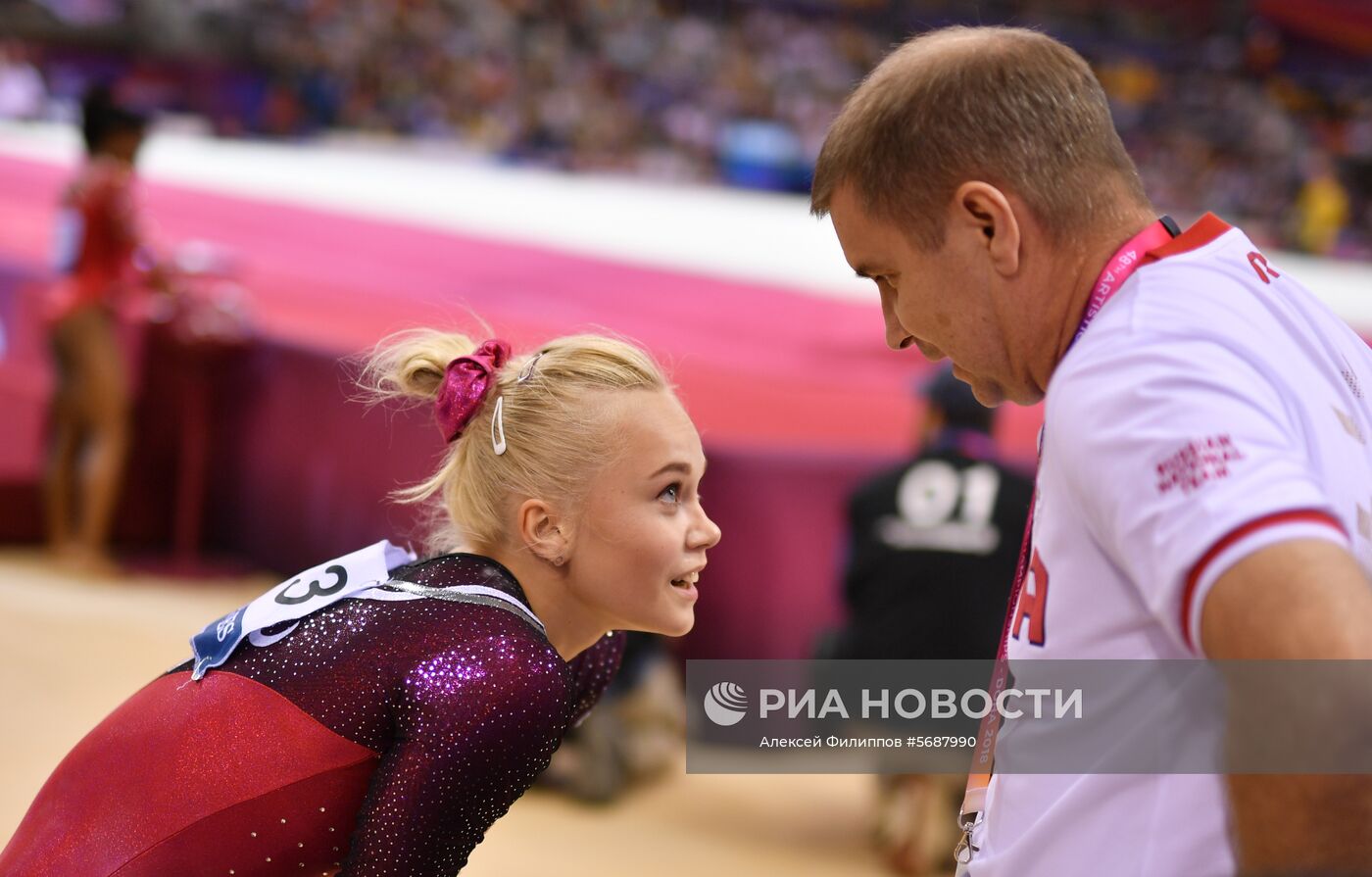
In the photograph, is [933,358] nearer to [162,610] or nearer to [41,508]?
[162,610]

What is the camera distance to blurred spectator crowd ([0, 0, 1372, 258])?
1455cm

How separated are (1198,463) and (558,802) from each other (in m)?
3.21

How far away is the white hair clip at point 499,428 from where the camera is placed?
1.44 meters

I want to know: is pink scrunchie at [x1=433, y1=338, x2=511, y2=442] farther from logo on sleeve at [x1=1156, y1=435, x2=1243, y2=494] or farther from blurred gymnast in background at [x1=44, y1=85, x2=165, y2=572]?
blurred gymnast in background at [x1=44, y1=85, x2=165, y2=572]

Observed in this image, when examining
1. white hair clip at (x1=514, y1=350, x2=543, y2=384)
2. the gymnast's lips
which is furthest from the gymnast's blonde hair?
the gymnast's lips

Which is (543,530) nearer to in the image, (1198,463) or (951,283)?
(951,283)

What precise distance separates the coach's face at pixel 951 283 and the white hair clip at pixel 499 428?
45 cm

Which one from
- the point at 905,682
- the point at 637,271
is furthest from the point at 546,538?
the point at 637,271

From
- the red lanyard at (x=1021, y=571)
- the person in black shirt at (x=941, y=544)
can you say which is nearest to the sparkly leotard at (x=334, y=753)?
the red lanyard at (x=1021, y=571)

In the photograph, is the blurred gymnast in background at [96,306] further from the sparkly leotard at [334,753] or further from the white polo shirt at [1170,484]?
the white polo shirt at [1170,484]

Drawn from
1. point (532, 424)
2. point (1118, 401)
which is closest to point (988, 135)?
point (1118, 401)

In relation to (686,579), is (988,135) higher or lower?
higher

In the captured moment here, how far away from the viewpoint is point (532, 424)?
144 cm

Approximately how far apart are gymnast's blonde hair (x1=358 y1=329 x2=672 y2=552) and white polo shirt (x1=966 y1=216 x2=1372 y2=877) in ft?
1.61
